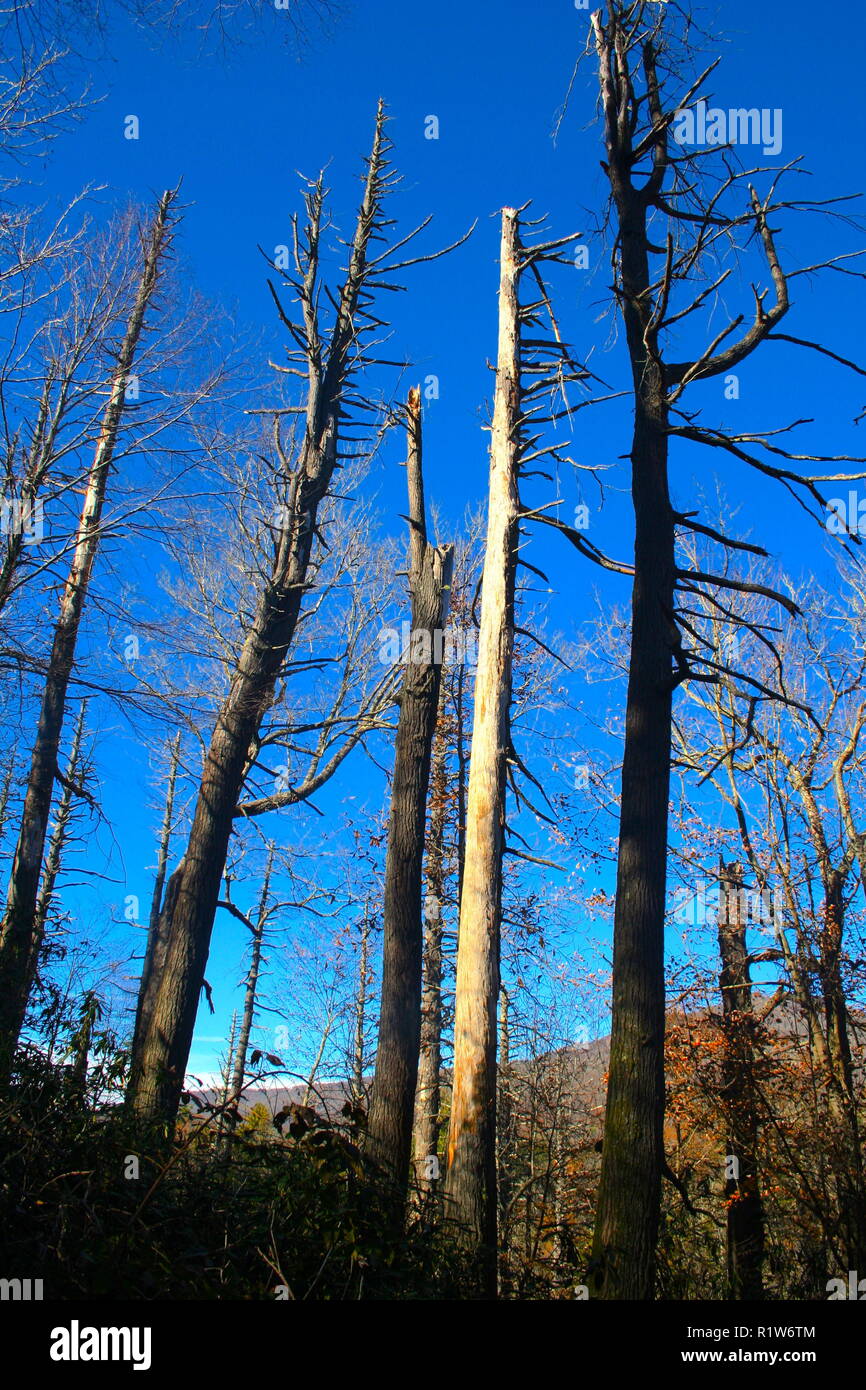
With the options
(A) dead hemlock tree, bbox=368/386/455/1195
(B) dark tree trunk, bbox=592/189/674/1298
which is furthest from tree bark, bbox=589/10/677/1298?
(A) dead hemlock tree, bbox=368/386/455/1195

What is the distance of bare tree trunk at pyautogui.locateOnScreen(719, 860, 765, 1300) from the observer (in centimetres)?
1166

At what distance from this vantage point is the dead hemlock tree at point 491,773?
264 inches

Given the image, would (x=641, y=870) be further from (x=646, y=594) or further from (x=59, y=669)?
(x=59, y=669)

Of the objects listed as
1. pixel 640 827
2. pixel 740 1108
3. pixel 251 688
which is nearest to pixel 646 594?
pixel 640 827

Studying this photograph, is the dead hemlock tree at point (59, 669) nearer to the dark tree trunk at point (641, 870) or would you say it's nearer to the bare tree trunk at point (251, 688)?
the bare tree trunk at point (251, 688)

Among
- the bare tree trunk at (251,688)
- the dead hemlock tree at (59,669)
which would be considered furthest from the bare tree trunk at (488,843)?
the dead hemlock tree at (59,669)

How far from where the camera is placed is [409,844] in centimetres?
854

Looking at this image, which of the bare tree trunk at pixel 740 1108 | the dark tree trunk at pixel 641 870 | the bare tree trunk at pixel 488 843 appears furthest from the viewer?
the bare tree trunk at pixel 740 1108

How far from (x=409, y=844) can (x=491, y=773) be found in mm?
1120

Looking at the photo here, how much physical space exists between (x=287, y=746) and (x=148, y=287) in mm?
7385

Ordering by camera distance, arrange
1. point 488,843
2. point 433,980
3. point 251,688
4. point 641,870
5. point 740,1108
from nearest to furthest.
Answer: point 641,870
point 488,843
point 251,688
point 740,1108
point 433,980

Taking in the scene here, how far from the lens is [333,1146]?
545cm
